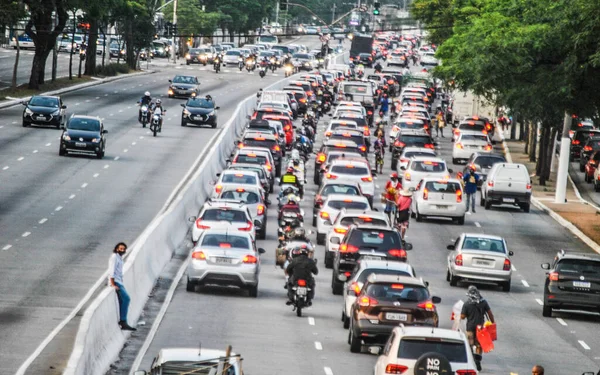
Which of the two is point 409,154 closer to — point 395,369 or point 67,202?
point 67,202

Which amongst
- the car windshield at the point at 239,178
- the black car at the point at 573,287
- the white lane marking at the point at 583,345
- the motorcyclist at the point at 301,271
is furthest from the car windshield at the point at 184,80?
the white lane marking at the point at 583,345

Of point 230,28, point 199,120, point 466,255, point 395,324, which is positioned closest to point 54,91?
point 199,120

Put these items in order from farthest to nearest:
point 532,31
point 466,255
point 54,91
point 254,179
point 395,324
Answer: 1. point 54,91
2. point 532,31
3. point 254,179
4. point 466,255
5. point 395,324

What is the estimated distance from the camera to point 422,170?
5344 centimetres

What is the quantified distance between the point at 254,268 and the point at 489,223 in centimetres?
2019

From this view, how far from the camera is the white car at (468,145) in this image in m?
70.1

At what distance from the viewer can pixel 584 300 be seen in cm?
3088

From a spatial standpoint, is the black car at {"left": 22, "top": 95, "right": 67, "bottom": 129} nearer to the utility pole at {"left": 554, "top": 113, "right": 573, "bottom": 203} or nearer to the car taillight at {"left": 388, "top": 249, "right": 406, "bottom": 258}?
the utility pole at {"left": 554, "top": 113, "right": 573, "bottom": 203}

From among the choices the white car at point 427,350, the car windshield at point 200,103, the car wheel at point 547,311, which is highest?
the white car at point 427,350

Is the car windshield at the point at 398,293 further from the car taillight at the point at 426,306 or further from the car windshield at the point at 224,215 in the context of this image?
the car windshield at the point at 224,215

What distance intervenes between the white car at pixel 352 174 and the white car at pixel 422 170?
3062 millimetres

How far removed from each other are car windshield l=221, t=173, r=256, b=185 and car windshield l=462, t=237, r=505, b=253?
32.0ft

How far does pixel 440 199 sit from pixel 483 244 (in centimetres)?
1229

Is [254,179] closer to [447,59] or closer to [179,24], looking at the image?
[447,59]
